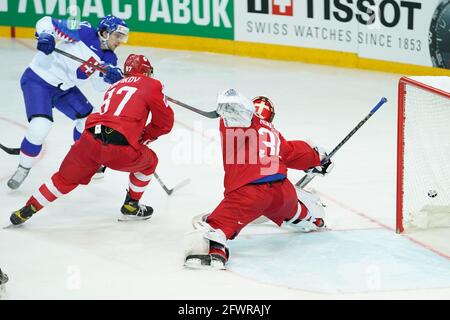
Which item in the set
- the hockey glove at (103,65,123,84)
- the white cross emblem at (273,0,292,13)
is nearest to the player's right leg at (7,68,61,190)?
the hockey glove at (103,65,123,84)

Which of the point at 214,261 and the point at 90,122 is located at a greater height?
the point at 90,122

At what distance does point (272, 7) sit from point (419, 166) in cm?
470

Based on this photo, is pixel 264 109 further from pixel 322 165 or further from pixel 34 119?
pixel 34 119

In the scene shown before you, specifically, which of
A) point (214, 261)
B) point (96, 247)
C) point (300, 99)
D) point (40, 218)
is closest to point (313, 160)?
point (214, 261)

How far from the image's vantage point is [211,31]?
1106 cm

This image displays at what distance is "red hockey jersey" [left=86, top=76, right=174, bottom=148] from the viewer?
5.79m

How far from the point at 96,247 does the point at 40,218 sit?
2.09ft

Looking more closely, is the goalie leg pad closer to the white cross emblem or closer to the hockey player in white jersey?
the hockey player in white jersey

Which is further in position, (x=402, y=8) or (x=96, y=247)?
(x=402, y=8)

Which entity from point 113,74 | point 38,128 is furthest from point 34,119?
point 113,74

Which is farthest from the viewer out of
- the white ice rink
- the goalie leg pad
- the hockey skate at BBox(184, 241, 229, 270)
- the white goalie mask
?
the goalie leg pad

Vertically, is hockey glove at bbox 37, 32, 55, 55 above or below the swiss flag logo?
above

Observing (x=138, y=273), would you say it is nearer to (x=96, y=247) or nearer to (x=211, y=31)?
(x=96, y=247)

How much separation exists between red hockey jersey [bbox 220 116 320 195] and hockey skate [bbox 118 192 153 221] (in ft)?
2.92
